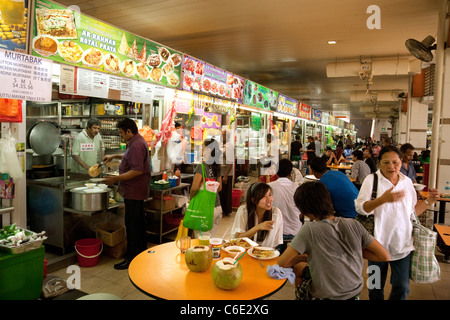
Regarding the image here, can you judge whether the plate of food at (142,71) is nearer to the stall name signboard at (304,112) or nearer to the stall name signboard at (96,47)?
the stall name signboard at (96,47)

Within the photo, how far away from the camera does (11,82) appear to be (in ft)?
11.0

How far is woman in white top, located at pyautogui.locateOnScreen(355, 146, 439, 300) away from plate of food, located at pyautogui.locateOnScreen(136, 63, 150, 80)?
3.79m

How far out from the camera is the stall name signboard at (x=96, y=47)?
141 inches

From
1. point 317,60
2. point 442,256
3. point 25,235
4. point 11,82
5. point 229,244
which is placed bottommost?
point 442,256

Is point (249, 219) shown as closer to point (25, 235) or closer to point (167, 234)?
point (25, 235)

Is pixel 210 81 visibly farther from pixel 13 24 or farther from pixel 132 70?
pixel 13 24

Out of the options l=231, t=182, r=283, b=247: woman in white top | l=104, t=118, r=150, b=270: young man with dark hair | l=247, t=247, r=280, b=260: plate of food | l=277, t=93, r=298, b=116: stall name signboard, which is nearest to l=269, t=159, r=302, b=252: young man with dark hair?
l=231, t=182, r=283, b=247: woman in white top

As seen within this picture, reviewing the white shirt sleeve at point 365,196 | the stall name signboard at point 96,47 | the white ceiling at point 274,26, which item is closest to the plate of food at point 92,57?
the stall name signboard at point 96,47

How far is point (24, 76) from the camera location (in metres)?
3.48

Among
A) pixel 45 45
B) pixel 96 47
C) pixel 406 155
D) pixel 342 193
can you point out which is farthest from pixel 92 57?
pixel 406 155

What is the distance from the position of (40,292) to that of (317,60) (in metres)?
8.42

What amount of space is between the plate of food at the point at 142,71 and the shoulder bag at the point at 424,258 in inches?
171
